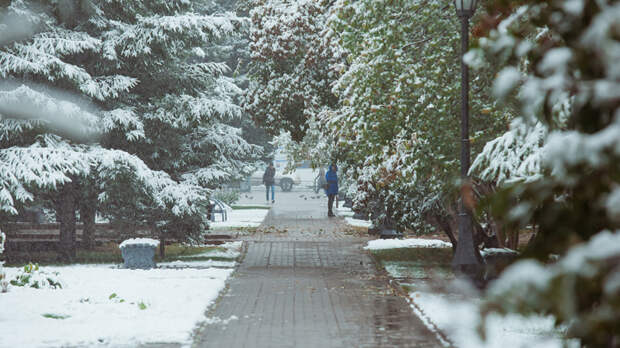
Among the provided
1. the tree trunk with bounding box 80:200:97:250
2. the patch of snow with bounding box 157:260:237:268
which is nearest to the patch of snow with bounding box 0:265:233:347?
the patch of snow with bounding box 157:260:237:268

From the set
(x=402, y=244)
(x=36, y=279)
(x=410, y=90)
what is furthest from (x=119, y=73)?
(x=402, y=244)

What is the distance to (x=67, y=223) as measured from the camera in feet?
60.2

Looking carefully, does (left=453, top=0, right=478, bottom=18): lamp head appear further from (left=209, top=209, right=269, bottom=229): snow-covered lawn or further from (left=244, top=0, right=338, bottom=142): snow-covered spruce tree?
(left=209, top=209, right=269, bottom=229): snow-covered lawn

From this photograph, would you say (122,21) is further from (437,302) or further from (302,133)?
(437,302)

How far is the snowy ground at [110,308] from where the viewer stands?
9.20 metres

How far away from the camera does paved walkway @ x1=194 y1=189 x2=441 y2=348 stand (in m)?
9.17

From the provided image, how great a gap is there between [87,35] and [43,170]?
3054mm

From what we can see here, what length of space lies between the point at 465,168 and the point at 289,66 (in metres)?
11.6

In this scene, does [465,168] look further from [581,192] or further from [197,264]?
[581,192]

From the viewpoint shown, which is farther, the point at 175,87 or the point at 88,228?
the point at 88,228

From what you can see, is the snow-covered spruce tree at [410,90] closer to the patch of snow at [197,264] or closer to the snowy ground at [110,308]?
the snowy ground at [110,308]

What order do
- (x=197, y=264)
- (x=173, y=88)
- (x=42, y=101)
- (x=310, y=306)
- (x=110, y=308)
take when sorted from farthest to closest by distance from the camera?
1. (x=173, y=88)
2. (x=197, y=264)
3. (x=42, y=101)
4. (x=310, y=306)
5. (x=110, y=308)

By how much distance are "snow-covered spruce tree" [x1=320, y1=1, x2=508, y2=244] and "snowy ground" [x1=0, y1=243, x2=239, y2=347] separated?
347 centimetres

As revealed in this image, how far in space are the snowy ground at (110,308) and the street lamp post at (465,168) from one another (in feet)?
11.4
